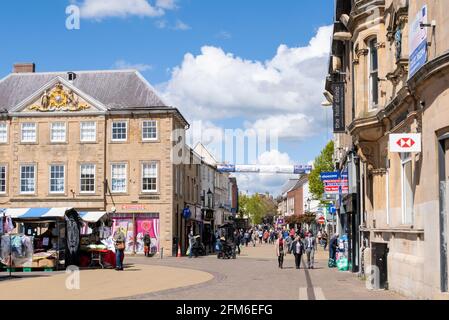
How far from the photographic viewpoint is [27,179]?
45062 mm

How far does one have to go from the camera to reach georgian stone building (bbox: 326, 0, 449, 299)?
13516 millimetres

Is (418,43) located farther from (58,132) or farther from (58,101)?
(58,132)

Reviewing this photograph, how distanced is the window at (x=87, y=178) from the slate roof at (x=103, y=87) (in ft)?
14.1

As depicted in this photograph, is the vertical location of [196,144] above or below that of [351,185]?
above

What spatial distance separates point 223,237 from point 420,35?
26416 millimetres

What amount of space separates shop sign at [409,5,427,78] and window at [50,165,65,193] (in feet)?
109

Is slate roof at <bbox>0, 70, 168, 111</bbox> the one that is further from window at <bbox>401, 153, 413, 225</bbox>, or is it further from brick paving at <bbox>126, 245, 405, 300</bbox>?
window at <bbox>401, 153, 413, 225</bbox>

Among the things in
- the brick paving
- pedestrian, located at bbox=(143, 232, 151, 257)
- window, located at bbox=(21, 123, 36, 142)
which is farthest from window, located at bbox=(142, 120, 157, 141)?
the brick paving

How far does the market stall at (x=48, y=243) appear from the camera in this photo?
86.7ft

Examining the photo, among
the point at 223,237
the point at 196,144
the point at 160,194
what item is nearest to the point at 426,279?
the point at 223,237

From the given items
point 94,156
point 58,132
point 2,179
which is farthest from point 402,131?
point 2,179

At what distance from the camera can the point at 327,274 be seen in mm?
25844

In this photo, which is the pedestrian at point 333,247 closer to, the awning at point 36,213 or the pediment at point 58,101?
the awning at point 36,213

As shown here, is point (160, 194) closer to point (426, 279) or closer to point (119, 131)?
point (119, 131)
